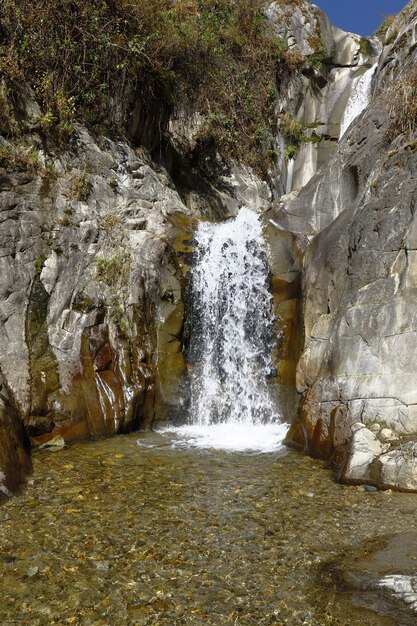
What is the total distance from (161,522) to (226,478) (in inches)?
62.6

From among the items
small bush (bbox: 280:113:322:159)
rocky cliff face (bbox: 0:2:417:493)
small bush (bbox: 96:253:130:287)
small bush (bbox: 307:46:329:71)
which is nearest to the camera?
rocky cliff face (bbox: 0:2:417:493)

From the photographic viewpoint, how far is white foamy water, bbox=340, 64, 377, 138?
18.3 m

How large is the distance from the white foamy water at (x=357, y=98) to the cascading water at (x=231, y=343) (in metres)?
9.16

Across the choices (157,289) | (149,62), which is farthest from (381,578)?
(149,62)

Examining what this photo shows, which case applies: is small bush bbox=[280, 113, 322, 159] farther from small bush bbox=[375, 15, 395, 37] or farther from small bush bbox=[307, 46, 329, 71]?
small bush bbox=[375, 15, 395, 37]

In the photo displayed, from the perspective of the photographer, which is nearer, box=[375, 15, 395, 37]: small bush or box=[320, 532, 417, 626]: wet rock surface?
box=[320, 532, 417, 626]: wet rock surface

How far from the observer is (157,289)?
35.2 ft

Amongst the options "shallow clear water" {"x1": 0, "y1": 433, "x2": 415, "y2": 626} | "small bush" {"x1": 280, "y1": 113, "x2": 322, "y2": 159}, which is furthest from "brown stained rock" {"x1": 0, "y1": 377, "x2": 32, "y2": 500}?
"small bush" {"x1": 280, "y1": 113, "x2": 322, "y2": 159}

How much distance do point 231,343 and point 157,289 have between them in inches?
76.1

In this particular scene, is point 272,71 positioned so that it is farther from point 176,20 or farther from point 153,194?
point 153,194

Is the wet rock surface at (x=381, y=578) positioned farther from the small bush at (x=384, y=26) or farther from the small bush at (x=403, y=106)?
the small bush at (x=384, y=26)

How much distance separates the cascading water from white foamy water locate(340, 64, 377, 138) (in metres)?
9.16

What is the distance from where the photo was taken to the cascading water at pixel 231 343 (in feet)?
32.2

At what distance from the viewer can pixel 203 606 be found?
3.93 m
